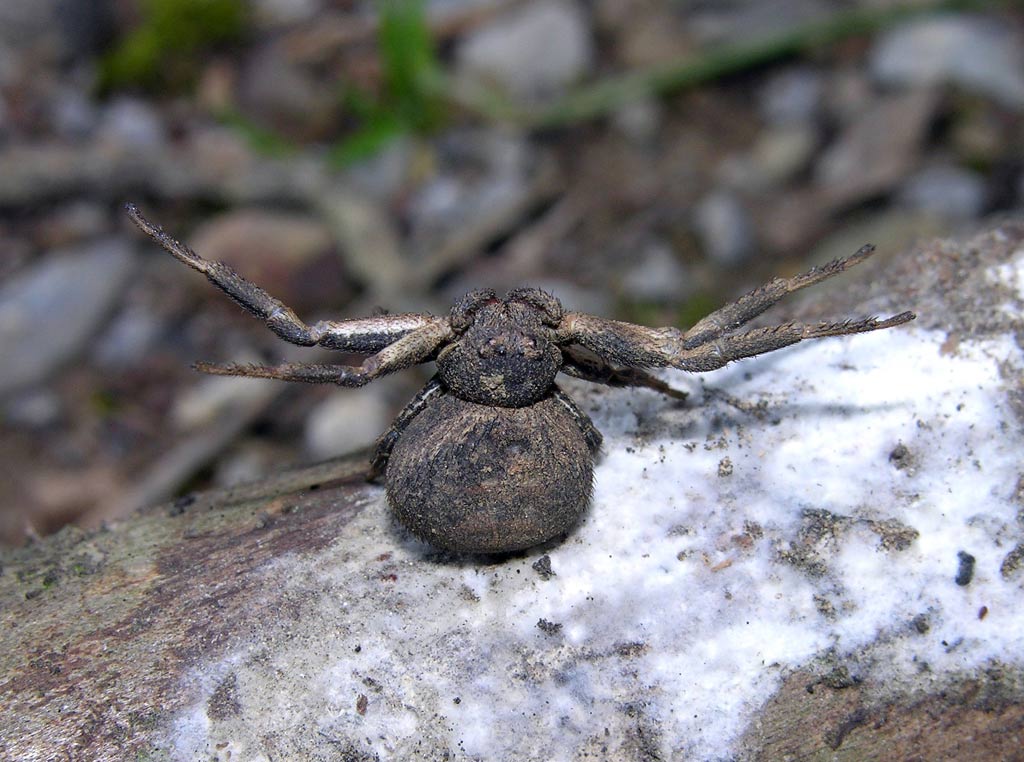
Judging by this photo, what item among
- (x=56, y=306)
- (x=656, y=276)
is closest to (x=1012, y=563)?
(x=656, y=276)

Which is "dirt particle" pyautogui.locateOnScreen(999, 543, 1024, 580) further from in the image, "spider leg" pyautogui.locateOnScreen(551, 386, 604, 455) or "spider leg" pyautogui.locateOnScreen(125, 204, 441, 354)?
"spider leg" pyautogui.locateOnScreen(125, 204, 441, 354)

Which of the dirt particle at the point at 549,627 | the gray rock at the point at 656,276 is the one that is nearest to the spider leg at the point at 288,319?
the dirt particle at the point at 549,627

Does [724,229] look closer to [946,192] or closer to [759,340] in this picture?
[946,192]

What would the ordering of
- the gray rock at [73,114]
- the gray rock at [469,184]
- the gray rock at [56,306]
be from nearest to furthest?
1. the gray rock at [56,306]
2. the gray rock at [469,184]
3. the gray rock at [73,114]

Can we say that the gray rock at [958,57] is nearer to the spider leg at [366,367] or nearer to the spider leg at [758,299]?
the spider leg at [758,299]

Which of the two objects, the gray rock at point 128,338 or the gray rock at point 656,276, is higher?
the gray rock at point 656,276
